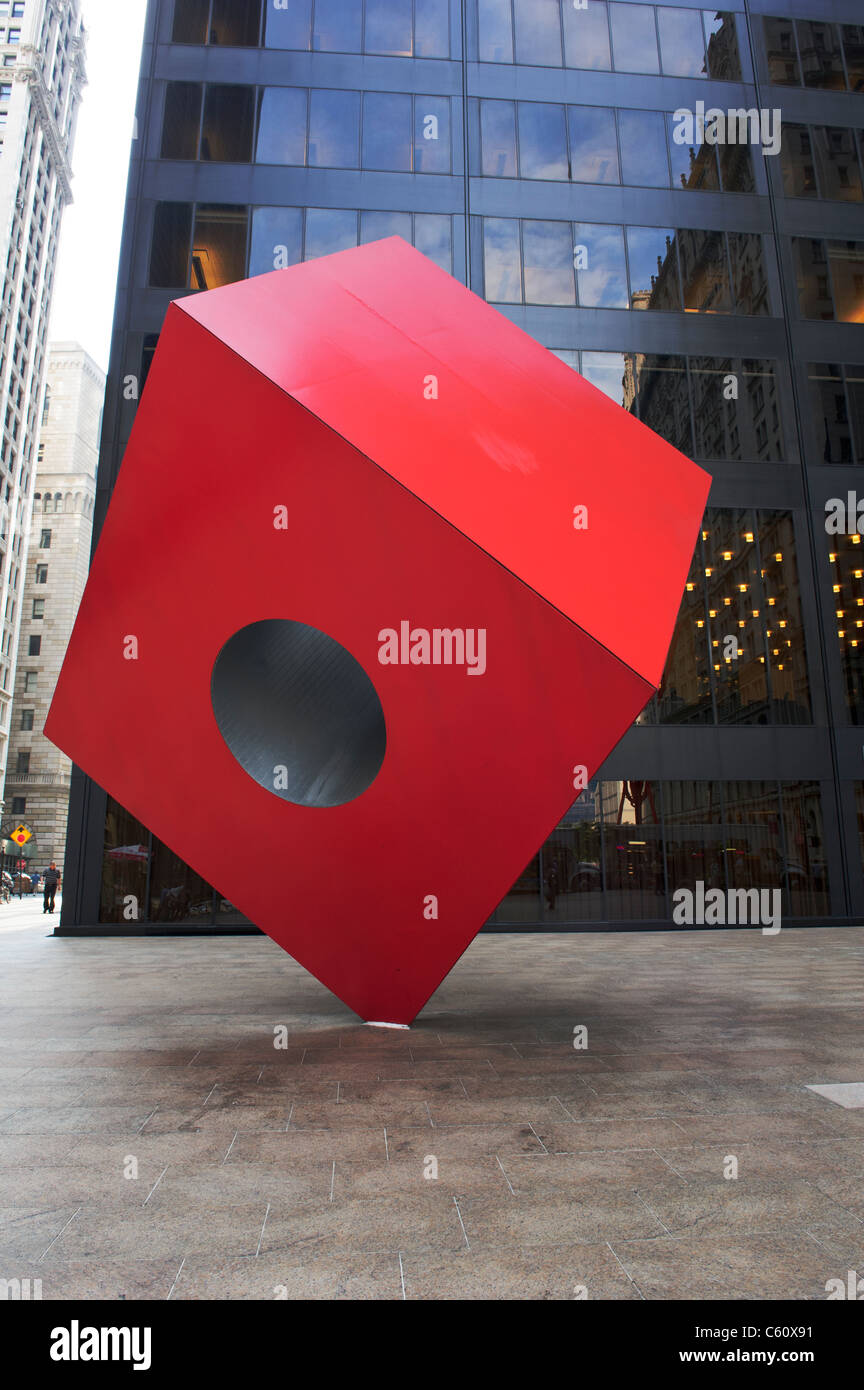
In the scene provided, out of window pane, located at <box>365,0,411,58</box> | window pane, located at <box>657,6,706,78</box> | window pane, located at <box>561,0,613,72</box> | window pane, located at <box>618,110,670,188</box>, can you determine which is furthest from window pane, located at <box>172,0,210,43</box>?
window pane, located at <box>657,6,706,78</box>

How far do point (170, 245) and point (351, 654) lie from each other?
18.1m

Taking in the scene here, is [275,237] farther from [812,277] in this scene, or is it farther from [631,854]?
[631,854]

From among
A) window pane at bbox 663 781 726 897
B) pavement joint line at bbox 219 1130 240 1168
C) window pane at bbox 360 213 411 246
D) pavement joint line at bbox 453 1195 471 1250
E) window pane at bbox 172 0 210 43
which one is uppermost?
window pane at bbox 172 0 210 43

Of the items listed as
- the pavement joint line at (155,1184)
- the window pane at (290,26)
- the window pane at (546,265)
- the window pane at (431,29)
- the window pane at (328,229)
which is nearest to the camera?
the pavement joint line at (155,1184)

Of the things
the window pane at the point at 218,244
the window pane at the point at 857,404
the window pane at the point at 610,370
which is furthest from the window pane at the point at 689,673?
the window pane at the point at 218,244

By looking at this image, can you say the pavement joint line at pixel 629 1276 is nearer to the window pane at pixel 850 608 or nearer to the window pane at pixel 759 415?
the window pane at pixel 850 608

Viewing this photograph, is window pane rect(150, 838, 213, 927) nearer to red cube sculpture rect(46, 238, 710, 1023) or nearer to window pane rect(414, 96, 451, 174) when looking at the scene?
red cube sculpture rect(46, 238, 710, 1023)

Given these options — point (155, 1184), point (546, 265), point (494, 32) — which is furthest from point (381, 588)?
point (494, 32)

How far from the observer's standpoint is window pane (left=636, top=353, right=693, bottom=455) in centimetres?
2097

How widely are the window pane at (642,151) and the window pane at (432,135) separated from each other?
15.3 feet

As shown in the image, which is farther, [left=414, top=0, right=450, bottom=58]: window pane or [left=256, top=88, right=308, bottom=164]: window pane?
[left=414, top=0, right=450, bottom=58]: window pane

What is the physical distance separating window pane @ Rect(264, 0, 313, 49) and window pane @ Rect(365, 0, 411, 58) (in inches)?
61.7

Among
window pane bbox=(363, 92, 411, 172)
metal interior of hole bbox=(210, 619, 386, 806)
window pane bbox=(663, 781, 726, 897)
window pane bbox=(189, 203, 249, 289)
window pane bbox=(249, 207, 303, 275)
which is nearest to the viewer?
metal interior of hole bbox=(210, 619, 386, 806)

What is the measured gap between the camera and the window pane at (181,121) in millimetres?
20922
